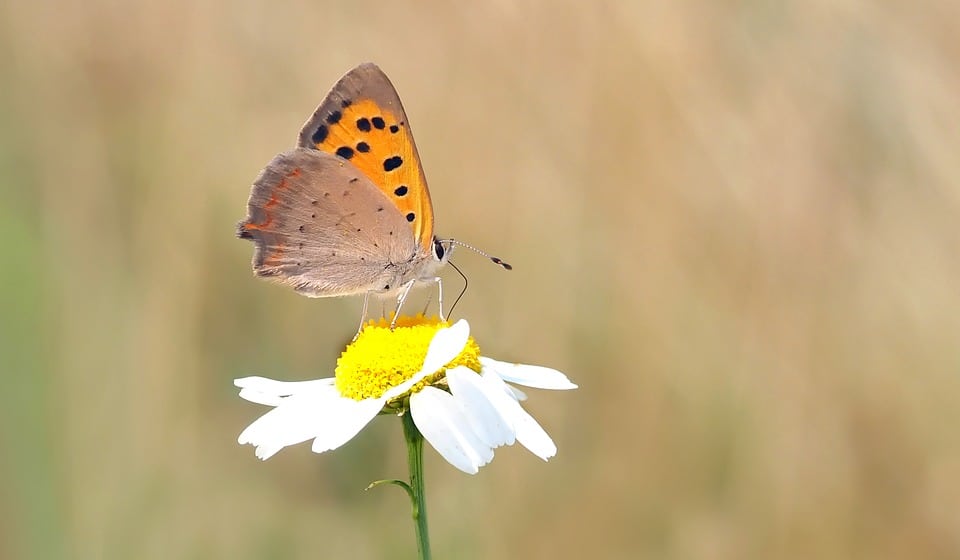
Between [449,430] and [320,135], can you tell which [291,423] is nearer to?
[449,430]

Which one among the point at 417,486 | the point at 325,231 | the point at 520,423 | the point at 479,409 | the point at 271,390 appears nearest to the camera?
the point at 417,486

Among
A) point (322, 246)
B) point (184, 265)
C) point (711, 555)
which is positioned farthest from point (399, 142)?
point (711, 555)

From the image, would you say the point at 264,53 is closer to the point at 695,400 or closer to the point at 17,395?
the point at 17,395

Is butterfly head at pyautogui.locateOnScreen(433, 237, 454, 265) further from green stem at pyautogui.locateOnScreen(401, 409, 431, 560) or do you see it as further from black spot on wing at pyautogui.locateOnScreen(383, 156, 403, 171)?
green stem at pyautogui.locateOnScreen(401, 409, 431, 560)

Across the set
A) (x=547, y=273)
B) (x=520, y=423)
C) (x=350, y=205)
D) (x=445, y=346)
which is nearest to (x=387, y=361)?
(x=445, y=346)

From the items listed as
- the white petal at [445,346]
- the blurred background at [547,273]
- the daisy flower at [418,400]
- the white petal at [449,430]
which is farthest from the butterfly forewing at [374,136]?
the blurred background at [547,273]

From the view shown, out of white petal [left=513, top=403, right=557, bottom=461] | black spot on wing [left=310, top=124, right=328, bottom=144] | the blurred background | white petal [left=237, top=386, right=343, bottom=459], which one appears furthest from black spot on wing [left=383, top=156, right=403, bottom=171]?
the blurred background
